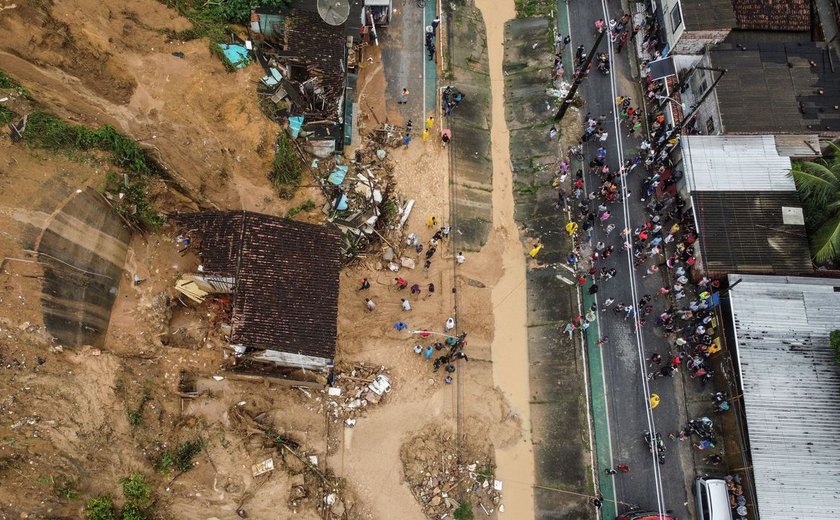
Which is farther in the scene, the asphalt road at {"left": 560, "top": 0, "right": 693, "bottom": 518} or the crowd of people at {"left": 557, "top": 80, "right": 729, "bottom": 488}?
the crowd of people at {"left": 557, "top": 80, "right": 729, "bottom": 488}

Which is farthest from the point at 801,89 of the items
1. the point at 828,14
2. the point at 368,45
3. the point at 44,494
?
the point at 44,494

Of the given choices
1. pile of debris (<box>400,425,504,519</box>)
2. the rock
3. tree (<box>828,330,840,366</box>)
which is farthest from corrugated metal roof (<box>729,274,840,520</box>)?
the rock

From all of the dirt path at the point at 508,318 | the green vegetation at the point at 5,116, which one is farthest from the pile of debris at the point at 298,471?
the green vegetation at the point at 5,116

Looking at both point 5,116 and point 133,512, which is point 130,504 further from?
point 5,116

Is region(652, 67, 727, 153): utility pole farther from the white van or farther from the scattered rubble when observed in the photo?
the scattered rubble

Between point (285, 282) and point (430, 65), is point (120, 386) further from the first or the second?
point (430, 65)

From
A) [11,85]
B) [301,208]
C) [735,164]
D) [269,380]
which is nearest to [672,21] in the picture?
[735,164]
